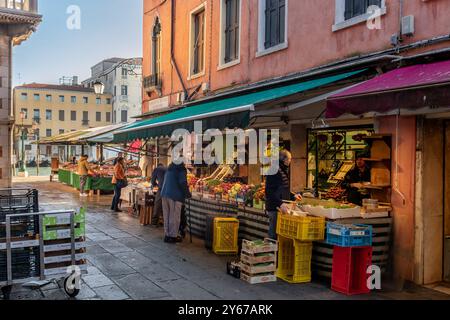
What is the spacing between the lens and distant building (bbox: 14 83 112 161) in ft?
232

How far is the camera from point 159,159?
1728cm

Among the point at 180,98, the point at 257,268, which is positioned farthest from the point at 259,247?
the point at 180,98

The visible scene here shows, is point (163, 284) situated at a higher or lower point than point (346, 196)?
lower

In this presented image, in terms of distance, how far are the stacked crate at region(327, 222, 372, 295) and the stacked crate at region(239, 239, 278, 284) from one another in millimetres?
889

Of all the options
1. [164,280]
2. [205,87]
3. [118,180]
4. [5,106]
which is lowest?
[164,280]

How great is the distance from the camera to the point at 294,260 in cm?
687

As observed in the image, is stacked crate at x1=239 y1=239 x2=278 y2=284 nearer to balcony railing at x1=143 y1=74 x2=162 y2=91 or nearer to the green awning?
the green awning

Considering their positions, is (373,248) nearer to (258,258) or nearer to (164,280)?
(258,258)

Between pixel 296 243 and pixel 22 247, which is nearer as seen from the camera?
pixel 22 247

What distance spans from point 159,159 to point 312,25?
31.5 feet

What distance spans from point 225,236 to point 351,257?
2927mm

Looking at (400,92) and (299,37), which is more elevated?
(299,37)
